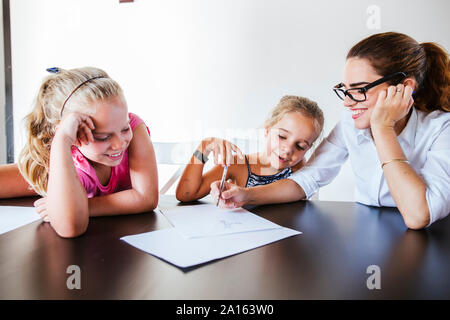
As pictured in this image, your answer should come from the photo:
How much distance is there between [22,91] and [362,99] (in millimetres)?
2663

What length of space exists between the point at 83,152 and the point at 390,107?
33.8 inches

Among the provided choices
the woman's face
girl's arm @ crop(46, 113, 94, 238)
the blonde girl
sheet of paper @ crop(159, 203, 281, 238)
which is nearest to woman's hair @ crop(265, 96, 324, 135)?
the blonde girl

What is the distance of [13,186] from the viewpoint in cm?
104

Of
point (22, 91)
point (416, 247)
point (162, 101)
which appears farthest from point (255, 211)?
point (22, 91)

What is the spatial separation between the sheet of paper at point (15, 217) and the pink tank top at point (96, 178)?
0.16 meters

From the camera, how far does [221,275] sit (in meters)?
0.48

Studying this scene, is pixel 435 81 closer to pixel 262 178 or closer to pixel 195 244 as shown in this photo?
pixel 262 178

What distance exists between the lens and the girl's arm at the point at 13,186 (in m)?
1.02

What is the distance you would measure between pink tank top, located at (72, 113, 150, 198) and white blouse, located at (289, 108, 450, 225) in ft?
1.82

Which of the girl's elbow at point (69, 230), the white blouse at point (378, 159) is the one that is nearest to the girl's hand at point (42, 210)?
the girl's elbow at point (69, 230)

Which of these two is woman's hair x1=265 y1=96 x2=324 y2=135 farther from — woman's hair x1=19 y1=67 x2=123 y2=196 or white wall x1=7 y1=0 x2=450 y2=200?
white wall x1=7 y1=0 x2=450 y2=200

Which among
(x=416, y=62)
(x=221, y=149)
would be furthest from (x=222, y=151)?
(x=416, y=62)

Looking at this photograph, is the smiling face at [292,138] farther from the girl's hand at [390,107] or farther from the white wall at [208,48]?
the white wall at [208,48]

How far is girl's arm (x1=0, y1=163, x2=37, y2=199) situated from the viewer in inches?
40.2
